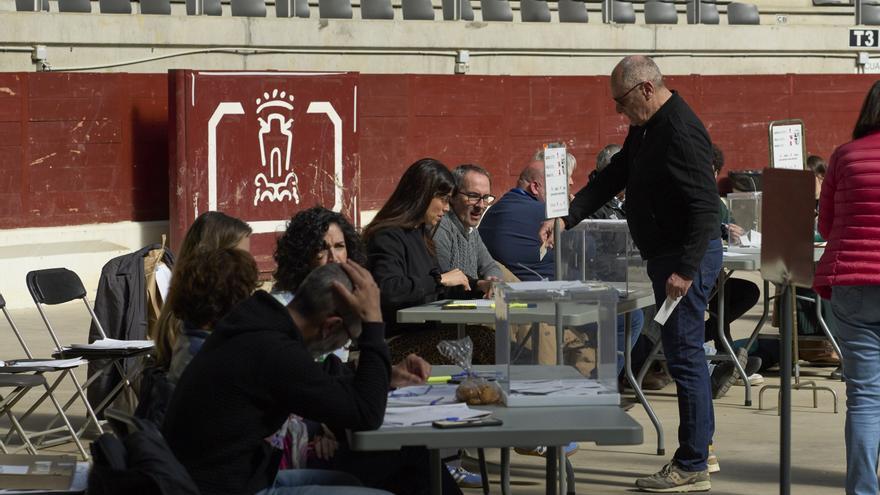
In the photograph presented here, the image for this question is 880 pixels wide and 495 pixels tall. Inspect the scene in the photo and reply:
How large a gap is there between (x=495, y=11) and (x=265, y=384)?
52.7 feet

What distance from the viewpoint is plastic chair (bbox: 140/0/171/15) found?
16219 mm

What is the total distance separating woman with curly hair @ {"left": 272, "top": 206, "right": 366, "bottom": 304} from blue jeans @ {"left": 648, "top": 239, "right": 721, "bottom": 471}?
4.87 feet

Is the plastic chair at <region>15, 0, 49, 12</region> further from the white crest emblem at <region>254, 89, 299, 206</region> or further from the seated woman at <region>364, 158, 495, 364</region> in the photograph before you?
the seated woman at <region>364, 158, 495, 364</region>

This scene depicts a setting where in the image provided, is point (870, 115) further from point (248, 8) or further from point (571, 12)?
point (571, 12)

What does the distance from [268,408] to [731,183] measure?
16.4 metres

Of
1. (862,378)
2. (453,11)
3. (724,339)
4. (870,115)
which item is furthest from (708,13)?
(862,378)

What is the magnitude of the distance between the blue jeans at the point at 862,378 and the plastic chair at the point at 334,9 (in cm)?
1301

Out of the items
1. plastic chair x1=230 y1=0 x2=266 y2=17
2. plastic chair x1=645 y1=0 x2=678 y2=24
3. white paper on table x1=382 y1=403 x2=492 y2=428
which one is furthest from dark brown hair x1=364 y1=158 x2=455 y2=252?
plastic chair x1=645 y1=0 x2=678 y2=24

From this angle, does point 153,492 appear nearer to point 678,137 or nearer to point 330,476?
point 330,476

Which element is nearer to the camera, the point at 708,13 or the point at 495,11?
the point at 495,11

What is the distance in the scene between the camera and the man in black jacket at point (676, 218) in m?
6.30

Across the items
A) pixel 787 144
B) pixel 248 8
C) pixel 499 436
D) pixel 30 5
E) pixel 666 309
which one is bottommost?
pixel 499 436

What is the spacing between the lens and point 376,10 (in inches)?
724

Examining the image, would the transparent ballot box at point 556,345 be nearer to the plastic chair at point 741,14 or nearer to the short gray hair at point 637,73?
the short gray hair at point 637,73
